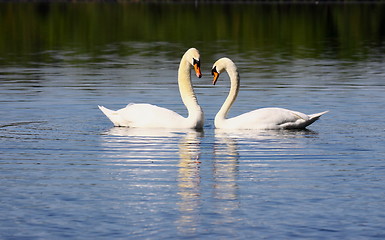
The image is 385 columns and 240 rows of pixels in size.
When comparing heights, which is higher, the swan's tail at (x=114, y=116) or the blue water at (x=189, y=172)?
the swan's tail at (x=114, y=116)

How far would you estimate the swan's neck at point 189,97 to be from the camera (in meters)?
18.0

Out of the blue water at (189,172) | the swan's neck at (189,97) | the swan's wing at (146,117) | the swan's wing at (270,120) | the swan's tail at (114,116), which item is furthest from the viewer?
the swan's tail at (114,116)

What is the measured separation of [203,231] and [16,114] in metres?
10.2

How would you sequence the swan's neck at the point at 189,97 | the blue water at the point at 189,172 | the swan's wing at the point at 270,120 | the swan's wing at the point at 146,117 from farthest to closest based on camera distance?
the swan's neck at the point at 189,97 < the swan's wing at the point at 146,117 < the swan's wing at the point at 270,120 < the blue water at the point at 189,172

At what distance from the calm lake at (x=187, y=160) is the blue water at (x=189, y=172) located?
0.02m

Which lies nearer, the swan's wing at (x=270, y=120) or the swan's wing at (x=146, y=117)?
the swan's wing at (x=270, y=120)

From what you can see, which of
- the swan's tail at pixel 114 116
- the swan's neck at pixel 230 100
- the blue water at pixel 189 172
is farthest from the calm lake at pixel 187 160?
the swan's neck at pixel 230 100

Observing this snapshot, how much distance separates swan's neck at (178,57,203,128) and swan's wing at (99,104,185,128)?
0.25 meters

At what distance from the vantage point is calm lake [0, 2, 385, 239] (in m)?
10.8

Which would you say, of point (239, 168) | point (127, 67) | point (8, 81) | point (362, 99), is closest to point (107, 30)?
point (127, 67)

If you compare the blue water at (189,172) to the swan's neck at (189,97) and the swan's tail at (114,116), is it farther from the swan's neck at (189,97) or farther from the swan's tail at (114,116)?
the swan's neck at (189,97)

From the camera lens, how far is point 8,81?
28.1 m

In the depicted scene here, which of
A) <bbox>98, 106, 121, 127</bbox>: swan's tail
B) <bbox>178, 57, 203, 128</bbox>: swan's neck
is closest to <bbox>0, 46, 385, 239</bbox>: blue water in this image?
<bbox>98, 106, 121, 127</bbox>: swan's tail

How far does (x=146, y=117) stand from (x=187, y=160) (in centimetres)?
351
